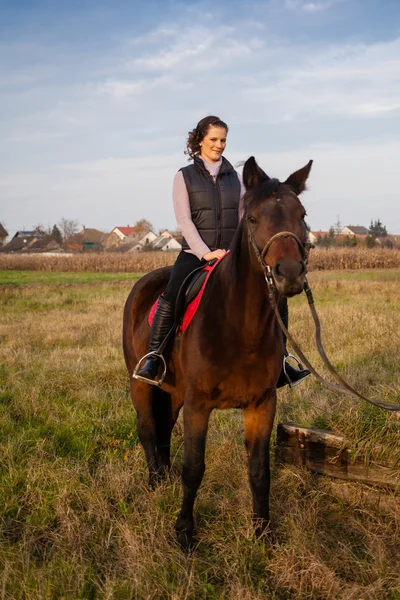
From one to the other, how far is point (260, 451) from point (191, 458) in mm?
517

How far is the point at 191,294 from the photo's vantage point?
4340 mm

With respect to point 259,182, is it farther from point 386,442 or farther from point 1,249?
point 1,249

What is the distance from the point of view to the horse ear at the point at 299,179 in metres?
3.57

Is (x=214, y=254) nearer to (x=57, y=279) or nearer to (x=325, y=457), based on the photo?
(x=325, y=457)

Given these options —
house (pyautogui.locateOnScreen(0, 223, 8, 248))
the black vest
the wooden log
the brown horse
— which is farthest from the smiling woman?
house (pyautogui.locateOnScreen(0, 223, 8, 248))

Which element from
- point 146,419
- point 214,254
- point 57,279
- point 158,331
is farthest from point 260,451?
point 57,279

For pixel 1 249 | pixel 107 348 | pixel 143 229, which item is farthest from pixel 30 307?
pixel 143 229

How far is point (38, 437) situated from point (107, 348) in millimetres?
4624

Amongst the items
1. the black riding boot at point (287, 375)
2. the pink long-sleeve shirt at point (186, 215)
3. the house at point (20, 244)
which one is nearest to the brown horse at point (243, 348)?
the pink long-sleeve shirt at point (186, 215)

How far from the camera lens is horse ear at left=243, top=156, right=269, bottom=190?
342cm

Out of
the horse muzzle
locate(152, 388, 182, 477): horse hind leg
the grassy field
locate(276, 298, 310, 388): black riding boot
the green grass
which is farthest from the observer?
the green grass

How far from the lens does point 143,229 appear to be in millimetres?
133125

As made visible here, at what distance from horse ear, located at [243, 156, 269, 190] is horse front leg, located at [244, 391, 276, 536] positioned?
153 centimetres

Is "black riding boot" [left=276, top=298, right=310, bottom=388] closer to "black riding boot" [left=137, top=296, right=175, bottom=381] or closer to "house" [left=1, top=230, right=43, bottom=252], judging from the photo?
"black riding boot" [left=137, top=296, right=175, bottom=381]
